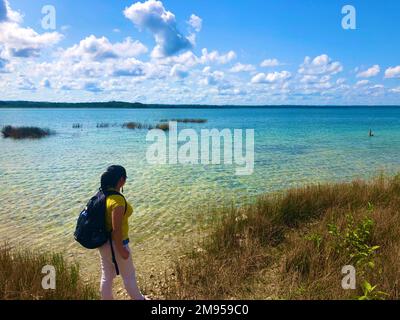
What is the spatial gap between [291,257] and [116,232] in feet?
10.7

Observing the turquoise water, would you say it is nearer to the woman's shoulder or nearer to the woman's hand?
the woman's hand

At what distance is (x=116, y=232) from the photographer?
412cm

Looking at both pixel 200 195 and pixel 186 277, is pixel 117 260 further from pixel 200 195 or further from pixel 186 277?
pixel 200 195

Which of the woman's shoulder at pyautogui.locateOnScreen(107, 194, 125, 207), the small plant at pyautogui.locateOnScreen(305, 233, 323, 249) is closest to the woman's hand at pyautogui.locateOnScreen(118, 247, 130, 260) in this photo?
the woman's shoulder at pyautogui.locateOnScreen(107, 194, 125, 207)

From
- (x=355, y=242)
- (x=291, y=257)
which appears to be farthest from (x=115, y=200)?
(x=355, y=242)

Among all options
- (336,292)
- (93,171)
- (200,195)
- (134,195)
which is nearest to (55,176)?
(93,171)

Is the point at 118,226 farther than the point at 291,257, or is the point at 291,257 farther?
the point at 291,257

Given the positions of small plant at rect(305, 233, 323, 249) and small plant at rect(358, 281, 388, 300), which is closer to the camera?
small plant at rect(358, 281, 388, 300)

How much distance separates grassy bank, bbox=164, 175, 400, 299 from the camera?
4.97 m

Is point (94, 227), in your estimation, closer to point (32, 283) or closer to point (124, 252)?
point (124, 252)

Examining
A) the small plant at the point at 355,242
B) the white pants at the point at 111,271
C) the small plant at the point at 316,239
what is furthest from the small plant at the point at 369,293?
the white pants at the point at 111,271

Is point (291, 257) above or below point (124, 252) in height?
below

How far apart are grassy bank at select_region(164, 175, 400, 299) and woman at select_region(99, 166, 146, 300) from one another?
1.08 metres

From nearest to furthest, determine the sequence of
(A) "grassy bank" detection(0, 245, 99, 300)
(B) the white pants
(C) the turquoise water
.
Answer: (B) the white pants → (A) "grassy bank" detection(0, 245, 99, 300) → (C) the turquoise water
